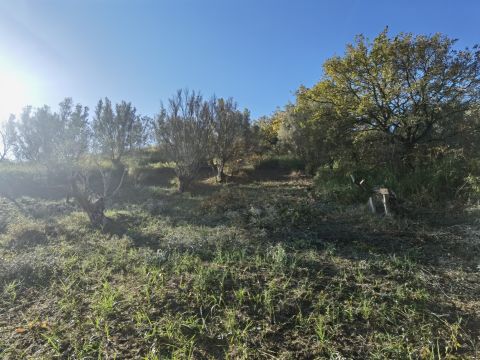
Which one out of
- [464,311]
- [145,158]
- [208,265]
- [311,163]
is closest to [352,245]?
[464,311]

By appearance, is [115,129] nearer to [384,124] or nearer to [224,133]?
[224,133]

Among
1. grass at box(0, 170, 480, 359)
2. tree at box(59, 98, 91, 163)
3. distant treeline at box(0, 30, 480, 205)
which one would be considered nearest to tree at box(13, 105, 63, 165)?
tree at box(59, 98, 91, 163)

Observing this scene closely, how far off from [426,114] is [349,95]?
→ 92.9 inches

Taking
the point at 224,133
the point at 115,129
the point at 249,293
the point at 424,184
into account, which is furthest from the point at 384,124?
the point at 115,129

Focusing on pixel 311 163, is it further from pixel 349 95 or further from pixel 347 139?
pixel 349 95

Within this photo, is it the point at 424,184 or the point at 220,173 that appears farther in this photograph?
the point at 220,173

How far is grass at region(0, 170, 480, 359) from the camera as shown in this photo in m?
2.24

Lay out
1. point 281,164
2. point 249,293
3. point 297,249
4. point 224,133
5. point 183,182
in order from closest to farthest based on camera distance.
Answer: point 249,293 < point 297,249 < point 183,182 < point 224,133 < point 281,164

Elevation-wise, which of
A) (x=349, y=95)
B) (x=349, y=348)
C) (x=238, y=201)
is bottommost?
(x=349, y=348)

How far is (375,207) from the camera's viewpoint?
5672 mm

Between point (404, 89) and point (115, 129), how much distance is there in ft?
42.3

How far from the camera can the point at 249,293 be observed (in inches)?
114

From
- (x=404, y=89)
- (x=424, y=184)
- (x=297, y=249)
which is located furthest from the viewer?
(x=404, y=89)

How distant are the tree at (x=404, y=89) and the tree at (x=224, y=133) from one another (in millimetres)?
4404
